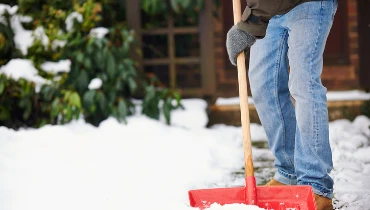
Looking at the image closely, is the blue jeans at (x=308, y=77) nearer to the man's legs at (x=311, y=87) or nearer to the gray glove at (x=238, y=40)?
the man's legs at (x=311, y=87)

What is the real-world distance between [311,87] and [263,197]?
0.49m

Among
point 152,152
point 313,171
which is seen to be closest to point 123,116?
point 152,152

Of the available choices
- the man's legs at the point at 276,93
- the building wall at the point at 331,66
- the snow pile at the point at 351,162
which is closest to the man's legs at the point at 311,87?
the man's legs at the point at 276,93

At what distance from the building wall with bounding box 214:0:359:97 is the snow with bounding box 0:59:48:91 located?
2377 mm

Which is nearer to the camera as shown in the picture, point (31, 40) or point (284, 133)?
point (284, 133)

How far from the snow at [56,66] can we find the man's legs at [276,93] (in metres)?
2.06

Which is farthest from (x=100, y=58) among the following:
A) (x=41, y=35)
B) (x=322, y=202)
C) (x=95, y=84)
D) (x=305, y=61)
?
(x=322, y=202)

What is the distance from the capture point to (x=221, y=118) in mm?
4840

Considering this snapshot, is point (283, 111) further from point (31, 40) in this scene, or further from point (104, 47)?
point (31, 40)

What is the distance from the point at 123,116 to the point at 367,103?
1.96 meters

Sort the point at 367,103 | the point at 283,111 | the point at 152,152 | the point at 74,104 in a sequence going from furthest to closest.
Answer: the point at 367,103
the point at 74,104
the point at 152,152
the point at 283,111

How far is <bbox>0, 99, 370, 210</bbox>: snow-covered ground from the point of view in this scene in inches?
106

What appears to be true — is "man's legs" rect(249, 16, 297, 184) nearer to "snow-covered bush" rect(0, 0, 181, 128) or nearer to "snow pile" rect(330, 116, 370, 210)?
"snow pile" rect(330, 116, 370, 210)

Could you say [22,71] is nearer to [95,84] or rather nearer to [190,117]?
[95,84]
